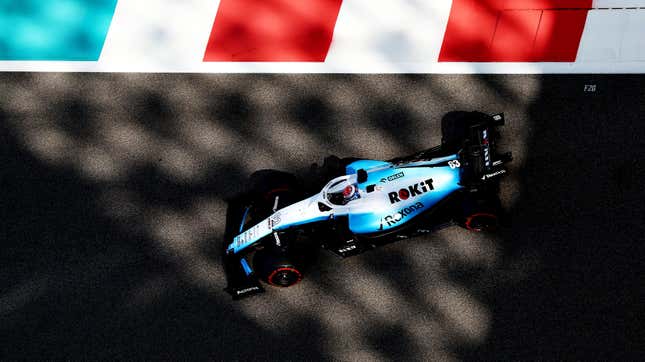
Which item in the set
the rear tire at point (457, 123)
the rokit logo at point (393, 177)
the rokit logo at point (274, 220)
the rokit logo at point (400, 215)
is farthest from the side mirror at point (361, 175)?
the rear tire at point (457, 123)

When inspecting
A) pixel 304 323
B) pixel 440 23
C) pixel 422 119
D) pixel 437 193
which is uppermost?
pixel 440 23

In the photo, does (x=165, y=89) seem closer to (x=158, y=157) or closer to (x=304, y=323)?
(x=158, y=157)

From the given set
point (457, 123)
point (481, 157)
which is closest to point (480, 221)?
point (481, 157)

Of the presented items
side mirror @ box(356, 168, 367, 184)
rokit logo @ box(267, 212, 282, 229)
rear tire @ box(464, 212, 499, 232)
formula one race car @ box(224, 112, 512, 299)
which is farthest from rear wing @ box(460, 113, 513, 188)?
rokit logo @ box(267, 212, 282, 229)

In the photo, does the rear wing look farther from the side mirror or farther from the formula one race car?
the side mirror

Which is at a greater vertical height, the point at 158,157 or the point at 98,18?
the point at 98,18

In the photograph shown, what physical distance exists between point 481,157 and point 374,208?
80cm

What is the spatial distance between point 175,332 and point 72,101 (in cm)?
210

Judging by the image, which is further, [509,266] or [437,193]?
[509,266]

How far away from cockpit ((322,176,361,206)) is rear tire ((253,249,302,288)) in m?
0.55

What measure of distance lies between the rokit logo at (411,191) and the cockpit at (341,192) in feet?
0.87

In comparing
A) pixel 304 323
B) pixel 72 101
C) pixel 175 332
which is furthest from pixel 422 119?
pixel 72 101

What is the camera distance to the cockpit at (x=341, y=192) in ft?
12.8

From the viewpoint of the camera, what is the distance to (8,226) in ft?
15.4
